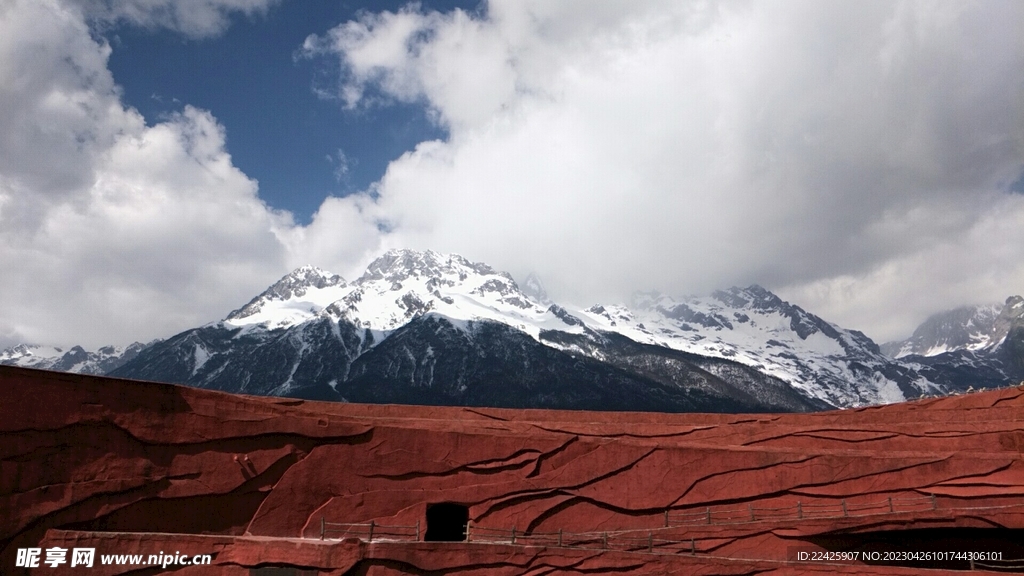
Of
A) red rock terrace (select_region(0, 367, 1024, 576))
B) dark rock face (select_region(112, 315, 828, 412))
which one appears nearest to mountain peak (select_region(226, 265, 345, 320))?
dark rock face (select_region(112, 315, 828, 412))

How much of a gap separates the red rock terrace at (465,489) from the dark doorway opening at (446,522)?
0.23ft

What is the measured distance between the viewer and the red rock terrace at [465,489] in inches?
583

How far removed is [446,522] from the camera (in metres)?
19.0

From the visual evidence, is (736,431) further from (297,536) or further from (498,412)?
(297,536)

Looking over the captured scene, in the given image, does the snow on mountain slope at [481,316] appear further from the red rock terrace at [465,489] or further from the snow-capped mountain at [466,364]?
the red rock terrace at [465,489]

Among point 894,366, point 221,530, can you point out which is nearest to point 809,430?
point 221,530

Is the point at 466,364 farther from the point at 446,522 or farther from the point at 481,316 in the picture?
the point at 446,522

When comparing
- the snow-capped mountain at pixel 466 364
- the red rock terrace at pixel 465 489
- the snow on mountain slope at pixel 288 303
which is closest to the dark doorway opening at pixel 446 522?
the red rock terrace at pixel 465 489

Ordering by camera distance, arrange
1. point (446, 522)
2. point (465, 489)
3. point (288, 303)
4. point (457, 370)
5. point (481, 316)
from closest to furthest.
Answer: point (465, 489)
point (446, 522)
point (457, 370)
point (481, 316)
point (288, 303)

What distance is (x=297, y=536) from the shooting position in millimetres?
16672

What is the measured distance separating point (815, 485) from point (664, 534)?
4.79 m

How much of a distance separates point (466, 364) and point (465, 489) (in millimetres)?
113012

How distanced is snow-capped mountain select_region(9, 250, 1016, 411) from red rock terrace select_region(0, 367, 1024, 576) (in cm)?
9398

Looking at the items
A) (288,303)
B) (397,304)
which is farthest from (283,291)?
(397,304)
